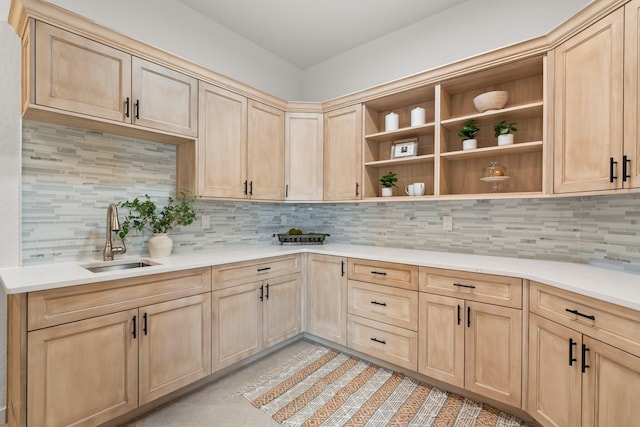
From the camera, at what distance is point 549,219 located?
2.29 m

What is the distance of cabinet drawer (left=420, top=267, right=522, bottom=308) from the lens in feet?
6.21

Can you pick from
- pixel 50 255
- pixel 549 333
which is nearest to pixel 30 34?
pixel 50 255

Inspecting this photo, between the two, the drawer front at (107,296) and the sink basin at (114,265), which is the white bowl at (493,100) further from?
the sink basin at (114,265)

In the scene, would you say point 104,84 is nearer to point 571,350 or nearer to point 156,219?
point 156,219

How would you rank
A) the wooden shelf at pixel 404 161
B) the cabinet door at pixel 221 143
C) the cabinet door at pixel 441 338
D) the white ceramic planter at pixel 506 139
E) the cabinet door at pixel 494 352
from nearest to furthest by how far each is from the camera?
the cabinet door at pixel 494 352 → the cabinet door at pixel 441 338 → the white ceramic planter at pixel 506 139 → the cabinet door at pixel 221 143 → the wooden shelf at pixel 404 161

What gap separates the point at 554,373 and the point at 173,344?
2.22m

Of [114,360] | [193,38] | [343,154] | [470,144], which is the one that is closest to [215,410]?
[114,360]

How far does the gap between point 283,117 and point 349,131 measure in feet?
2.30

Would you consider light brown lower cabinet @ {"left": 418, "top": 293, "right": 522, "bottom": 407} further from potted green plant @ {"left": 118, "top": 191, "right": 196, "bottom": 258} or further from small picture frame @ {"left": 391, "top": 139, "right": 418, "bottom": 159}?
potted green plant @ {"left": 118, "top": 191, "right": 196, "bottom": 258}

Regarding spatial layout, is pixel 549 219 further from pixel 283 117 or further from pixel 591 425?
pixel 283 117

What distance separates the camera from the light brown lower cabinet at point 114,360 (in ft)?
5.04

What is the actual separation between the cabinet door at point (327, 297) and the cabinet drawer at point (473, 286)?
0.76 meters

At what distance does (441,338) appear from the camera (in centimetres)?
217

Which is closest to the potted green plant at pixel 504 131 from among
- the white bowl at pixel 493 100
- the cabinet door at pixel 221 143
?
the white bowl at pixel 493 100
